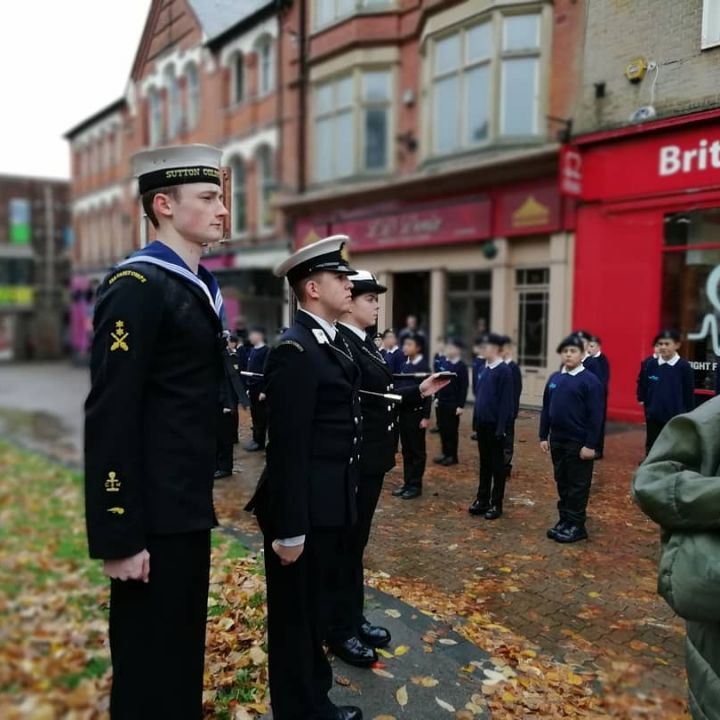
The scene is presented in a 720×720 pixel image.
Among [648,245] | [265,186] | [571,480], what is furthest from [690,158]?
[265,186]

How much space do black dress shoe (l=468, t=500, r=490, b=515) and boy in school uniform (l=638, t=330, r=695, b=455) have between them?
0.75 metres

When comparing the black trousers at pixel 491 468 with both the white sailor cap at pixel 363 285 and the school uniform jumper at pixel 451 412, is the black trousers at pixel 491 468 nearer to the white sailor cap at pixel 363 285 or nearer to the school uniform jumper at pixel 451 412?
the school uniform jumper at pixel 451 412

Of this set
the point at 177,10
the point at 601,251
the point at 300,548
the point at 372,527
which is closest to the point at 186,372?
the point at 300,548

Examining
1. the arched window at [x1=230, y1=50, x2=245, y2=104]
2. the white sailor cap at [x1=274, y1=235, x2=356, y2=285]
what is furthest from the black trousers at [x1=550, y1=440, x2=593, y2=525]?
the arched window at [x1=230, y1=50, x2=245, y2=104]

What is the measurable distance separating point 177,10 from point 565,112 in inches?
94.3

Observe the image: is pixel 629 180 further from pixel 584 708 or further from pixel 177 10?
pixel 177 10

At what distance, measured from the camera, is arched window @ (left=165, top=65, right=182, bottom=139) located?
522 centimetres

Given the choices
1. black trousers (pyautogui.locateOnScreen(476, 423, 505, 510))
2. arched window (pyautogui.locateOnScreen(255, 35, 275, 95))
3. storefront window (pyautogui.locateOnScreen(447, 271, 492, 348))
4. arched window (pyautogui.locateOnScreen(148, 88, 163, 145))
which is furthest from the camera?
arched window (pyautogui.locateOnScreen(148, 88, 163, 145))

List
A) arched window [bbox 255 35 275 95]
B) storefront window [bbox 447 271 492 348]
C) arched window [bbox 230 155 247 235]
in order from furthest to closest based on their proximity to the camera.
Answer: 1. arched window [bbox 230 155 247 235]
2. arched window [bbox 255 35 275 95]
3. storefront window [bbox 447 271 492 348]

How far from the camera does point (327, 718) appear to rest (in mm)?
2621

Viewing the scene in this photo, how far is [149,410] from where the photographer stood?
209 centimetres

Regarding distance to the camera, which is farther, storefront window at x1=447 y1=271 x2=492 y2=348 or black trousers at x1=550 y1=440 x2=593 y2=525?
storefront window at x1=447 y1=271 x2=492 y2=348

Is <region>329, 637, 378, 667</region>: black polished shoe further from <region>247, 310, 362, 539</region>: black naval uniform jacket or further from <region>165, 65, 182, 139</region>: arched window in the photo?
<region>165, 65, 182, 139</region>: arched window

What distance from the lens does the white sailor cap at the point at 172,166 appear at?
7.44ft
